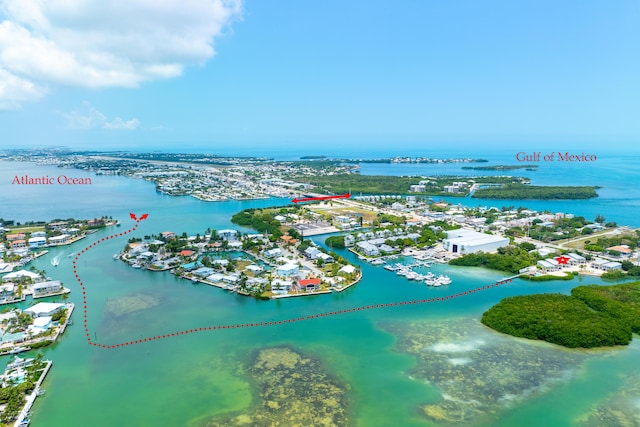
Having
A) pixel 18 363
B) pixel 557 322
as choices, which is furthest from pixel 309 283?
pixel 18 363

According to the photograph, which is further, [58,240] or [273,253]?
[58,240]

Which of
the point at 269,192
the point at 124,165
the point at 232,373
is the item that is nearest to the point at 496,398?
the point at 232,373

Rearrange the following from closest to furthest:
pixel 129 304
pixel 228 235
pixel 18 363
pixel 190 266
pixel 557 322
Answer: pixel 18 363 → pixel 557 322 → pixel 129 304 → pixel 190 266 → pixel 228 235

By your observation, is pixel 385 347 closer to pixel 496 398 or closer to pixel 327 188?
pixel 496 398

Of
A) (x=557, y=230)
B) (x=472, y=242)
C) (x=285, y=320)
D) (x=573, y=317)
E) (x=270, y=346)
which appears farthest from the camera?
(x=557, y=230)

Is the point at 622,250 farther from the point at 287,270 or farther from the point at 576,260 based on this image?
the point at 287,270

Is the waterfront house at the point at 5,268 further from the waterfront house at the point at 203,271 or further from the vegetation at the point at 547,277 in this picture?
the vegetation at the point at 547,277

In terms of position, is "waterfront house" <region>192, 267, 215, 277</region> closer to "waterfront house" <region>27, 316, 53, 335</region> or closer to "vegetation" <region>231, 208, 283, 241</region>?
"vegetation" <region>231, 208, 283, 241</region>
